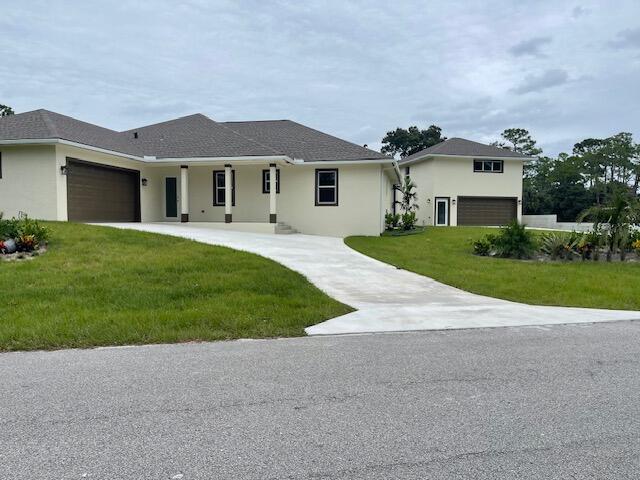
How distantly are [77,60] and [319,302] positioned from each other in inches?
716

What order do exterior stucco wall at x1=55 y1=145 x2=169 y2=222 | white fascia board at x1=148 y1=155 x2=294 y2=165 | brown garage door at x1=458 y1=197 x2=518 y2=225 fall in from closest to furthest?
exterior stucco wall at x1=55 y1=145 x2=169 y2=222, white fascia board at x1=148 y1=155 x2=294 y2=165, brown garage door at x1=458 y1=197 x2=518 y2=225

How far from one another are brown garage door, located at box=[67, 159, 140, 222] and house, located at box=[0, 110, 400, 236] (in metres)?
0.04

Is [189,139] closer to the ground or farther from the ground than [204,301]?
farther from the ground

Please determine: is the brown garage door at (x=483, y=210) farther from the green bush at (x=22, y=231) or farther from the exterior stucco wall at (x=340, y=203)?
the green bush at (x=22, y=231)

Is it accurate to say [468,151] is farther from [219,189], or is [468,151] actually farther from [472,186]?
[219,189]

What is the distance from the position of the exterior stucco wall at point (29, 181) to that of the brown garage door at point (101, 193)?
761 millimetres

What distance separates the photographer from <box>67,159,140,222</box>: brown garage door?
17773 mm

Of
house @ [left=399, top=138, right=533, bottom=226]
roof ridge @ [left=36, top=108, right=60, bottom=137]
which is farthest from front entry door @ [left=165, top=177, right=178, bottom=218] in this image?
house @ [left=399, top=138, right=533, bottom=226]

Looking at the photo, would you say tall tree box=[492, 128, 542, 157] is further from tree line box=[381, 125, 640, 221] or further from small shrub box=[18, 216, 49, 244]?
small shrub box=[18, 216, 49, 244]

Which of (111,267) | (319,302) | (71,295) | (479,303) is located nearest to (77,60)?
(111,267)

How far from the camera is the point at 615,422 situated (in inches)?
140

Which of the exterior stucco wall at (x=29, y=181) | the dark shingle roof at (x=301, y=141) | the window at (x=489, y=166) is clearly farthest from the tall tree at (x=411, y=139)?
the exterior stucco wall at (x=29, y=181)

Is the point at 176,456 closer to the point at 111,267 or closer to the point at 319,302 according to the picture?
the point at 319,302

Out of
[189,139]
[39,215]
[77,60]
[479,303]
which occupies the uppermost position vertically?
[77,60]
